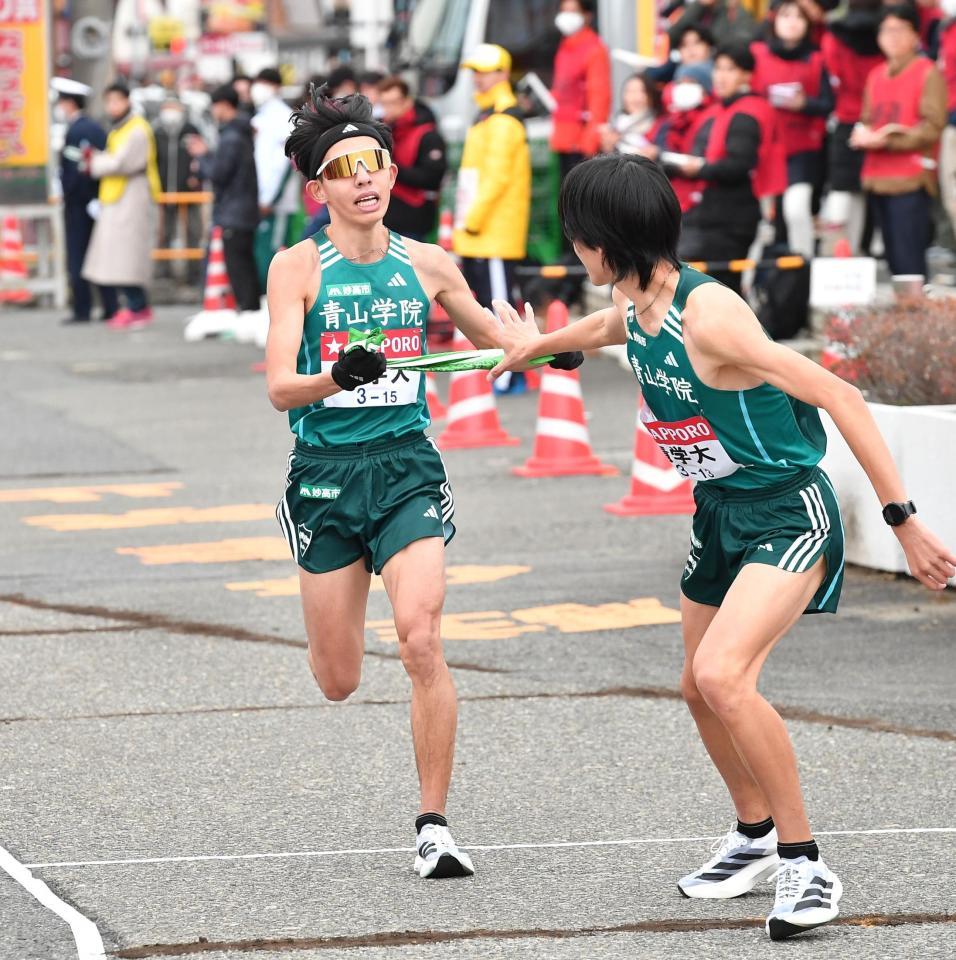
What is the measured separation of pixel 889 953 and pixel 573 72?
12914mm

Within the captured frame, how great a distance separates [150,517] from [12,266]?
49.8 feet

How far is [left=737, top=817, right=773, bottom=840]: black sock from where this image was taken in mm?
5160

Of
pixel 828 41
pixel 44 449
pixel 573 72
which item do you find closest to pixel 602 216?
pixel 44 449

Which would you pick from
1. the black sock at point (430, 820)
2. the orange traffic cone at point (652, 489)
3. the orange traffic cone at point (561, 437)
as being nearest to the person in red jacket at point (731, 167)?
the orange traffic cone at point (561, 437)

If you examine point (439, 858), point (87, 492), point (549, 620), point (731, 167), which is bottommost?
point (87, 492)

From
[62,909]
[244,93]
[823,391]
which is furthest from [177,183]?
[823,391]

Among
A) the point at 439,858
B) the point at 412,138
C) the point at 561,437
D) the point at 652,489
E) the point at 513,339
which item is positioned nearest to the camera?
the point at 439,858

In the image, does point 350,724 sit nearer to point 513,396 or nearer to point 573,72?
point 513,396

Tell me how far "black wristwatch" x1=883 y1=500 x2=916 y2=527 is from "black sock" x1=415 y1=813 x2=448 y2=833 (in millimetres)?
1378

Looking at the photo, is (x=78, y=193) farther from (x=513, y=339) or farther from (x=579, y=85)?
(x=513, y=339)

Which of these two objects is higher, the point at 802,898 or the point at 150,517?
the point at 802,898

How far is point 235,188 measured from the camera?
1942 cm

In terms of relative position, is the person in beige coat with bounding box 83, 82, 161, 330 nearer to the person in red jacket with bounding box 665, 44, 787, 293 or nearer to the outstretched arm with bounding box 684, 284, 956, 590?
the person in red jacket with bounding box 665, 44, 787, 293

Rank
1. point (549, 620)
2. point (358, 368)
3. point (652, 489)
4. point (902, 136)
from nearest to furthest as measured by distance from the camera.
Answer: point (358, 368)
point (549, 620)
point (652, 489)
point (902, 136)
